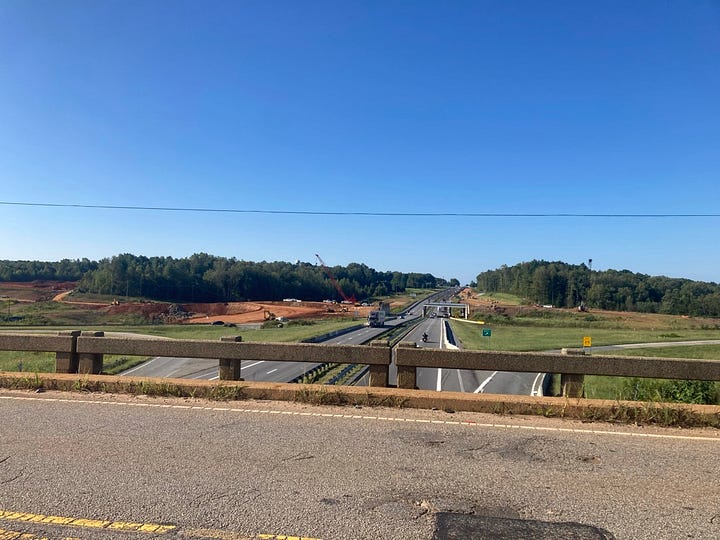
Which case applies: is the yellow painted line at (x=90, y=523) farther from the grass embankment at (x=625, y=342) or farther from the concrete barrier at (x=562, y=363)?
the grass embankment at (x=625, y=342)

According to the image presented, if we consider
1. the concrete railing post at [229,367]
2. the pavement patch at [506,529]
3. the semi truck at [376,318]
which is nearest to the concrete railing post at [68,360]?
the concrete railing post at [229,367]

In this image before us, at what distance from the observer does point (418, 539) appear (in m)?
3.71

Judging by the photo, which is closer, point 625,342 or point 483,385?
point 483,385

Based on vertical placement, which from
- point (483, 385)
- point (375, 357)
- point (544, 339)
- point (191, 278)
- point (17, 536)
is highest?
point (191, 278)

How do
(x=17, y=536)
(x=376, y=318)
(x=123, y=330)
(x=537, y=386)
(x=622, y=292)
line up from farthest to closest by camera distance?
(x=622, y=292)
(x=376, y=318)
(x=123, y=330)
(x=537, y=386)
(x=17, y=536)

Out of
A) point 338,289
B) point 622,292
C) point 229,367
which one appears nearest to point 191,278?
point 338,289

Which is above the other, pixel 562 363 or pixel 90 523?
pixel 562 363

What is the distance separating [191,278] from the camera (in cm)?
11400

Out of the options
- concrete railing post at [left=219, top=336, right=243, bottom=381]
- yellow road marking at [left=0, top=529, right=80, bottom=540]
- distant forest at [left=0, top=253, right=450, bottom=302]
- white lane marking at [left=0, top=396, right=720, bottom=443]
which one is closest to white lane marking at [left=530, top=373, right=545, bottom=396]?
white lane marking at [left=0, top=396, right=720, bottom=443]

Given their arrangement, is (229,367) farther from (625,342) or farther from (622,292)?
(622,292)

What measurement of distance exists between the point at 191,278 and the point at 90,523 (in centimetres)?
11538

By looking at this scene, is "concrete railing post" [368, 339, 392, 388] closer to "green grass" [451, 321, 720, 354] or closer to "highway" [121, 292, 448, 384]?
"highway" [121, 292, 448, 384]

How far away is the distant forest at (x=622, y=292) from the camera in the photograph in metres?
120

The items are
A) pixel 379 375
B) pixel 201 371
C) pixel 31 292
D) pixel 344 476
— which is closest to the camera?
pixel 344 476
